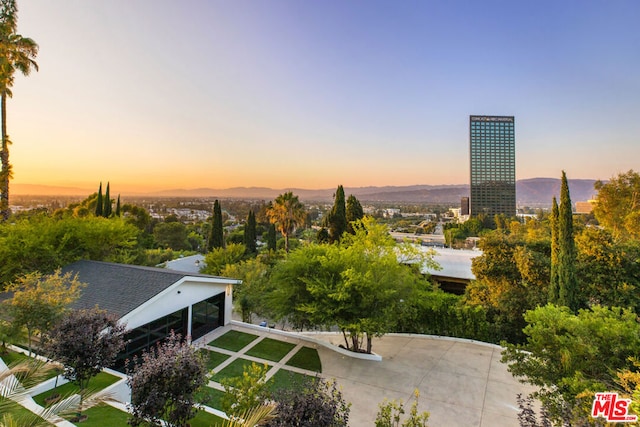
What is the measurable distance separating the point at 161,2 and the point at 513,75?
82.2 ft

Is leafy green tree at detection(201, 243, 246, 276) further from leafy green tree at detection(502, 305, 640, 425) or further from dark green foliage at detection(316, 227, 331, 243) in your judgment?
leafy green tree at detection(502, 305, 640, 425)

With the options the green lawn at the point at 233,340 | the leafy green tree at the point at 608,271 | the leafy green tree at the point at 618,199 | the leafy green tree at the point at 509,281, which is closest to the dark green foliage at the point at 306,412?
the green lawn at the point at 233,340

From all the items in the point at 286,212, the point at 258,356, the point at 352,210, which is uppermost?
the point at 352,210

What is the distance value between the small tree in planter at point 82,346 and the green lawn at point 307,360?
6686mm

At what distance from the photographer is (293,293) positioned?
12844 millimetres

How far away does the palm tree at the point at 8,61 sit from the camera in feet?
60.9

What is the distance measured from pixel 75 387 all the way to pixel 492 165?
152m

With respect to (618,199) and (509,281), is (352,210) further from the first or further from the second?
(618,199)

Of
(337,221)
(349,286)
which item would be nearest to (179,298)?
(349,286)

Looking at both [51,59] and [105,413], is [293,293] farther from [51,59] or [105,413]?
[51,59]

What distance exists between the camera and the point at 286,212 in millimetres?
35281

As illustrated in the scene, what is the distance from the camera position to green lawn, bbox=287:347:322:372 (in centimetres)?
1190

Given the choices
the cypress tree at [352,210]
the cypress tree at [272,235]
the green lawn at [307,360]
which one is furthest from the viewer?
the cypress tree at [272,235]

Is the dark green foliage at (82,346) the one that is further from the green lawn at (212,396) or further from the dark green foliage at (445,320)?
the dark green foliage at (445,320)
